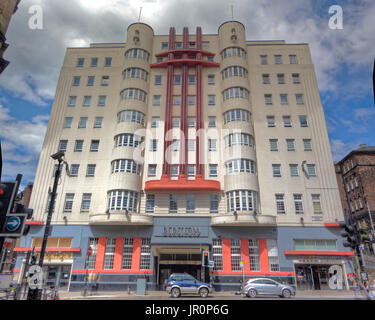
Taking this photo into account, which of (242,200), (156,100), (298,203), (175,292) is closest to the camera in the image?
(175,292)

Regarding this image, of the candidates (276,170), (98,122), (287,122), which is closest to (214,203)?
(276,170)

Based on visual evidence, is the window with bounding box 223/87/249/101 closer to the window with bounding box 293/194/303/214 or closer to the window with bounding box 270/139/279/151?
the window with bounding box 270/139/279/151

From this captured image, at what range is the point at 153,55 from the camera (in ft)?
127

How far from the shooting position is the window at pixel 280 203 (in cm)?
3034

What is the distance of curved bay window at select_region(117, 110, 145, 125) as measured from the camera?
33.6 m

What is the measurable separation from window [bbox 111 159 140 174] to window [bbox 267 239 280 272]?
1800 centimetres

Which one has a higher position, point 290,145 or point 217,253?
point 290,145

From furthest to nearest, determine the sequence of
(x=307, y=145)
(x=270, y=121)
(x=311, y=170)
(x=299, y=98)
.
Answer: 1. (x=299, y=98)
2. (x=270, y=121)
3. (x=307, y=145)
4. (x=311, y=170)

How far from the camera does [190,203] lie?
30.7m

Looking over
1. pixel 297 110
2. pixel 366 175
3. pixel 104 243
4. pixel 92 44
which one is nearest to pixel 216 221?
pixel 104 243

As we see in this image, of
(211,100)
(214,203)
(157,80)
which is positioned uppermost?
(157,80)

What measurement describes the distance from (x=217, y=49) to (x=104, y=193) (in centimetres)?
2730

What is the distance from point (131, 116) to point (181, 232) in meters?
16.5

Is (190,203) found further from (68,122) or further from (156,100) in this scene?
(68,122)
